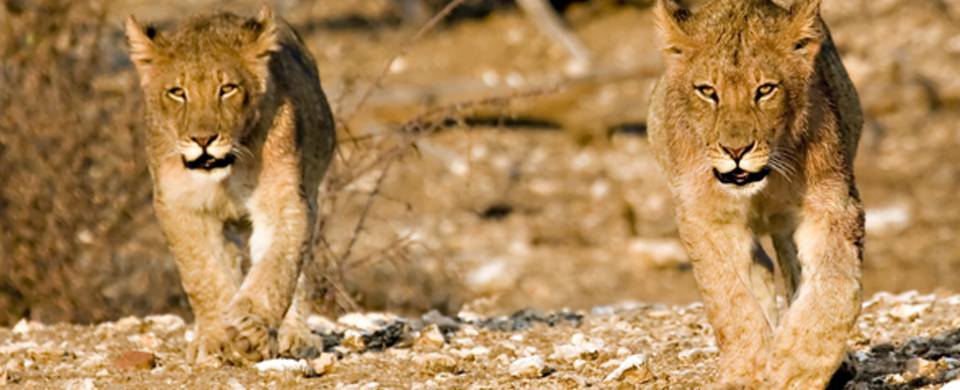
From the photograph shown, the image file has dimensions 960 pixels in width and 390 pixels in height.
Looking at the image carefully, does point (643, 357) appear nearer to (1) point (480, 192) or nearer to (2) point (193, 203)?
(2) point (193, 203)

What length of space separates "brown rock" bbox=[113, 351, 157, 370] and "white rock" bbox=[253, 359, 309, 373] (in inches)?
26.1

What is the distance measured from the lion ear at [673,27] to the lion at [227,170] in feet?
6.14

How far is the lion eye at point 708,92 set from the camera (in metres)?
6.15

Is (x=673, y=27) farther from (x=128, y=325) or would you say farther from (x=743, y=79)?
(x=128, y=325)

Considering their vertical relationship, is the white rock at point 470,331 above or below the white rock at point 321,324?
above

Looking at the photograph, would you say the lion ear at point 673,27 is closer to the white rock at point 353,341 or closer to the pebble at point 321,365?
the pebble at point 321,365

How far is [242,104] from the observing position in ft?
24.3

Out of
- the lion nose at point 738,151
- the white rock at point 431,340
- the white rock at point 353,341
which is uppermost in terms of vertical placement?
the lion nose at point 738,151

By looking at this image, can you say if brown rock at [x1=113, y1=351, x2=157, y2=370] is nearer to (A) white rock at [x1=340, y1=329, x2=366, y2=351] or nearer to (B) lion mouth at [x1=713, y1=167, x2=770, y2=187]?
(A) white rock at [x1=340, y1=329, x2=366, y2=351]

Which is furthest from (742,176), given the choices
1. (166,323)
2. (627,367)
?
(166,323)

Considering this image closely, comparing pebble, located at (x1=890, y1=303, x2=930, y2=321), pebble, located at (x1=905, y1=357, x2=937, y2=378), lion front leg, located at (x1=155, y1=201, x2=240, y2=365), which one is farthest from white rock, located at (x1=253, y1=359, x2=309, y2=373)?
pebble, located at (x1=890, y1=303, x2=930, y2=321)

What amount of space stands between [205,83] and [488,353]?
67.8 inches

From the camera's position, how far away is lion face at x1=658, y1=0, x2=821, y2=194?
6.00m

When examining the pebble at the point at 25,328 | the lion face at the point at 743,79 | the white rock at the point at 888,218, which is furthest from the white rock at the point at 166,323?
the white rock at the point at 888,218
